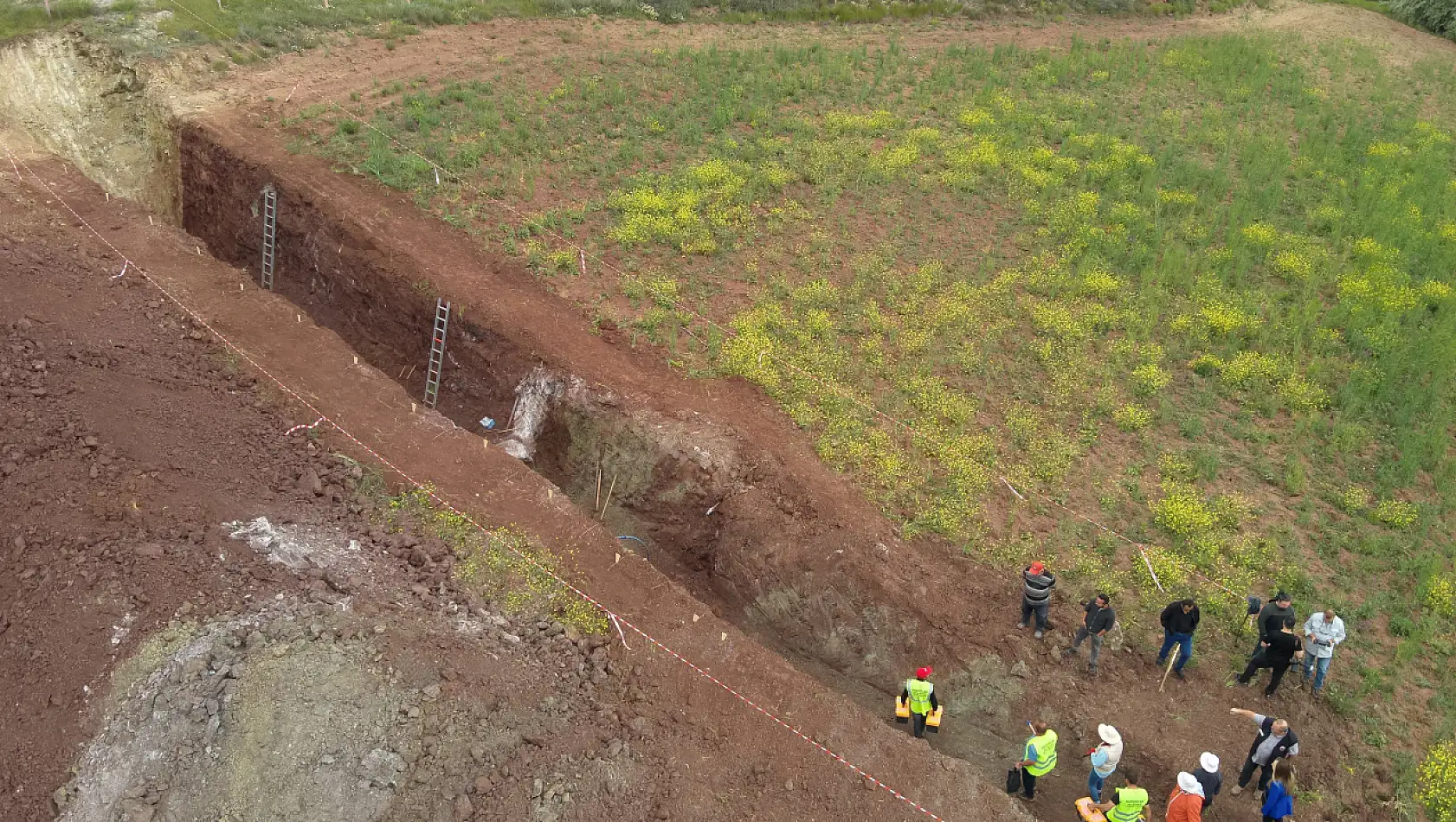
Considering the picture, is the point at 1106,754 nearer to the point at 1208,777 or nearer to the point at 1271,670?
the point at 1208,777

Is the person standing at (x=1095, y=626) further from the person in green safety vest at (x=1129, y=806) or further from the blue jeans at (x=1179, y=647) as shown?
the person in green safety vest at (x=1129, y=806)

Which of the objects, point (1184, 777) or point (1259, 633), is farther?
point (1259, 633)

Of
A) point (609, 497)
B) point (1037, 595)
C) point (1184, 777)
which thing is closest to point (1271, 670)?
point (1184, 777)

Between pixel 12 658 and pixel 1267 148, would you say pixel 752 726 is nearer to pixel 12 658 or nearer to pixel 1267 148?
pixel 12 658

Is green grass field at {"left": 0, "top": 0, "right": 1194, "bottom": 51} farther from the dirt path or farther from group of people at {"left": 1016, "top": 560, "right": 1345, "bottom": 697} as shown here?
group of people at {"left": 1016, "top": 560, "right": 1345, "bottom": 697}

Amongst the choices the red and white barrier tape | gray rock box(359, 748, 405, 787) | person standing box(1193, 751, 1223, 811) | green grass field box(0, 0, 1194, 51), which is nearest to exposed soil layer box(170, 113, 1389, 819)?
person standing box(1193, 751, 1223, 811)

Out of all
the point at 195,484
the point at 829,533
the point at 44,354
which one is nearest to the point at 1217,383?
the point at 829,533
